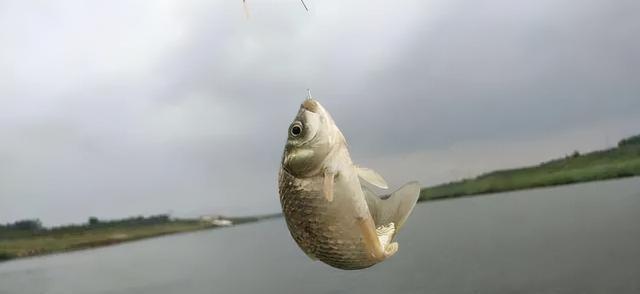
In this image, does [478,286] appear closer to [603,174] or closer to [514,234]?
[514,234]

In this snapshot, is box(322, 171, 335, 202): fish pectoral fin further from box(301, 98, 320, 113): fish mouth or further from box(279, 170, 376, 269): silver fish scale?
box(301, 98, 320, 113): fish mouth

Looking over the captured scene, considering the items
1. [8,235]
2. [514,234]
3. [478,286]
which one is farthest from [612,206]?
[8,235]

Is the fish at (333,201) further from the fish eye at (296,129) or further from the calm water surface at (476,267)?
the calm water surface at (476,267)

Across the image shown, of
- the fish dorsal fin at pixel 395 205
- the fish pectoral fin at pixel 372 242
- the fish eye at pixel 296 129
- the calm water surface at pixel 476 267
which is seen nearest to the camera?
the fish pectoral fin at pixel 372 242

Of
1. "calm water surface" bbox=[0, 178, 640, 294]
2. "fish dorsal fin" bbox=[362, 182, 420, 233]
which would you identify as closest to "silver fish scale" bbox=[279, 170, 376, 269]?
"fish dorsal fin" bbox=[362, 182, 420, 233]

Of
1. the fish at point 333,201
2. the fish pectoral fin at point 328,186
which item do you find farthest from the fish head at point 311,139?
the fish pectoral fin at point 328,186

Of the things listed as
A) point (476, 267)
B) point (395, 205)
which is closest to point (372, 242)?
point (395, 205)
